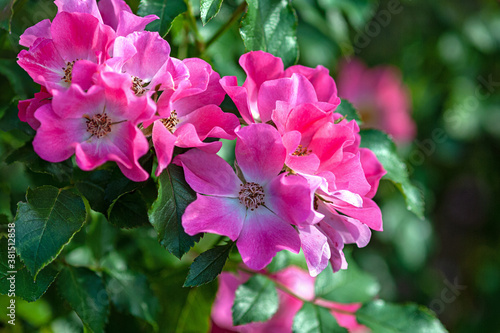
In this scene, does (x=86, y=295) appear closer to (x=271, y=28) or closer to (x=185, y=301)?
(x=185, y=301)

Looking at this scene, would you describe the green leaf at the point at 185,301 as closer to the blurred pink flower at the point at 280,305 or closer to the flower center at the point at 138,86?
the blurred pink flower at the point at 280,305

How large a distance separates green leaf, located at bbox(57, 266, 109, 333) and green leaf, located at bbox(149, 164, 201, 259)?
28 cm

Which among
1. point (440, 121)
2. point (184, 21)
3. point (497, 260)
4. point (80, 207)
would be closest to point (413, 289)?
point (497, 260)

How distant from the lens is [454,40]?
2551 millimetres

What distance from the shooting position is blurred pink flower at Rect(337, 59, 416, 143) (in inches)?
111

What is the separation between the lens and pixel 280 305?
4.50 ft

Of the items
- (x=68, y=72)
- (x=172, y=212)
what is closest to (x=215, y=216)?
(x=172, y=212)

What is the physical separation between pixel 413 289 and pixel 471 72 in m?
1.24

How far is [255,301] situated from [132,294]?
0.90 ft

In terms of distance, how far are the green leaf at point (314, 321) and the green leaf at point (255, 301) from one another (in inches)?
2.4

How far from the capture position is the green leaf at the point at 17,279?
856 mm

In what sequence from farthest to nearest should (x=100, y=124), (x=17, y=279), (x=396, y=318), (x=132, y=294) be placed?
(x=396, y=318) < (x=132, y=294) < (x=17, y=279) < (x=100, y=124)

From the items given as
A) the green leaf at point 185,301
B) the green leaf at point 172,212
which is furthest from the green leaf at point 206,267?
the green leaf at point 185,301

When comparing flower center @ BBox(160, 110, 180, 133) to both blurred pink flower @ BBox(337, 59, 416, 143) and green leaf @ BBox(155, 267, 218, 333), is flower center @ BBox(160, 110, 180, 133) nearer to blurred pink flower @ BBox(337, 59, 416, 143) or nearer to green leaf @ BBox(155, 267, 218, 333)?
green leaf @ BBox(155, 267, 218, 333)
